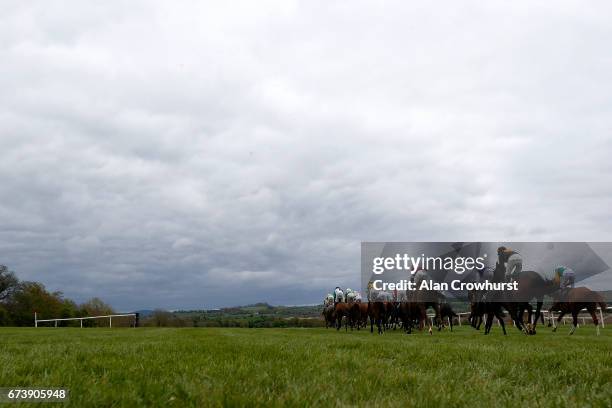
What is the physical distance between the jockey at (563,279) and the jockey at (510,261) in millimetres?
2205

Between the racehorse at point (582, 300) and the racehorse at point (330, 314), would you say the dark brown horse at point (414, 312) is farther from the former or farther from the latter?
the racehorse at point (330, 314)

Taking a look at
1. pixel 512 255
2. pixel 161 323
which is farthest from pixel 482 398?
pixel 161 323

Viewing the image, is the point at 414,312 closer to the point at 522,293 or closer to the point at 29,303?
the point at 522,293

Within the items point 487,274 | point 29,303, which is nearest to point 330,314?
point 487,274

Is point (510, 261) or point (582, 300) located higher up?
point (510, 261)

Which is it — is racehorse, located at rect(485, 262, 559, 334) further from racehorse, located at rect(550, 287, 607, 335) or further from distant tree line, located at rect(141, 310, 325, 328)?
distant tree line, located at rect(141, 310, 325, 328)

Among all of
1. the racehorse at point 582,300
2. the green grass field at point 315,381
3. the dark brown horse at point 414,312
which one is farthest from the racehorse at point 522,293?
the green grass field at point 315,381

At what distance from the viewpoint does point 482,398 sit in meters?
4.24

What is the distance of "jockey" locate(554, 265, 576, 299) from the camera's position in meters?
21.8

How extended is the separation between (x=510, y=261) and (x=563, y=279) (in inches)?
122

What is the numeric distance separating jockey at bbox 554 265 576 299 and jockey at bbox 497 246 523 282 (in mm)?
2205

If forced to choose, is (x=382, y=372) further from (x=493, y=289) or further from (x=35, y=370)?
(x=493, y=289)

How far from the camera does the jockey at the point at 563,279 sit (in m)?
21.8

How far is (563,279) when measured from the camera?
71.7 ft
